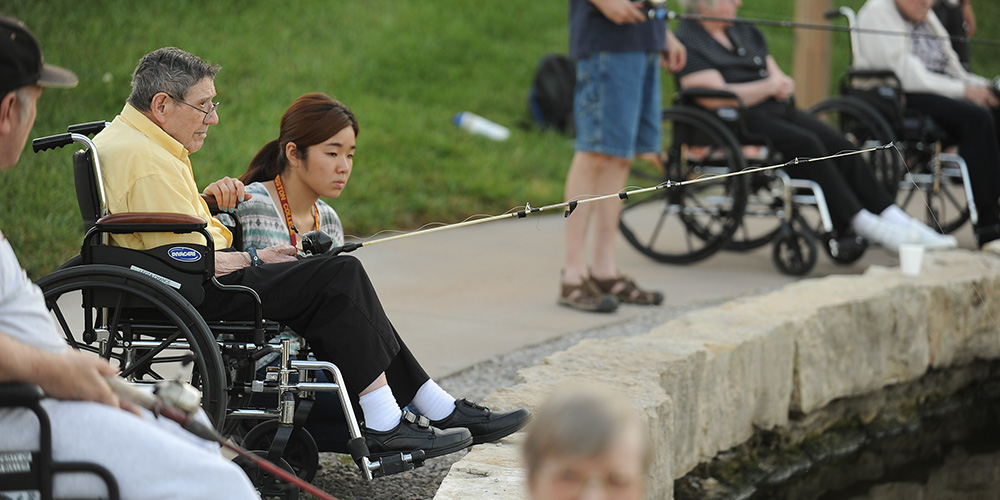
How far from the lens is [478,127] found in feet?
25.2

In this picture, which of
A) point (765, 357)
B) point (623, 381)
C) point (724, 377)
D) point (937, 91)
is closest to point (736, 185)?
point (937, 91)

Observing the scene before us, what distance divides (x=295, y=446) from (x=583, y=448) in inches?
58.5

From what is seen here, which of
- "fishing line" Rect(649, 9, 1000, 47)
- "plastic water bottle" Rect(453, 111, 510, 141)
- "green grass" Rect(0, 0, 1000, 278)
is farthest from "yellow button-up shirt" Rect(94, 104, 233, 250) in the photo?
"plastic water bottle" Rect(453, 111, 510, 141)

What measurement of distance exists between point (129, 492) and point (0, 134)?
21.4 inches

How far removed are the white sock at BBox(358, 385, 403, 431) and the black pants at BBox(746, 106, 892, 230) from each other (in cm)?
311

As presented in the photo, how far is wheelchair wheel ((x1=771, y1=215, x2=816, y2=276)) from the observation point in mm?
5418

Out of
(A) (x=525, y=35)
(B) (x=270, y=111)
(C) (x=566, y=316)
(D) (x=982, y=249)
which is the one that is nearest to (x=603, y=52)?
(C) (x=566, y=316)

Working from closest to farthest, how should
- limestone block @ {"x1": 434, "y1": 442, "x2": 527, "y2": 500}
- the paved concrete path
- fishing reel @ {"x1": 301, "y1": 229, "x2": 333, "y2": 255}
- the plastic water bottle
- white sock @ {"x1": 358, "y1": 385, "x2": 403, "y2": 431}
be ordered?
limestone block @ {"x1": 434, "y1": 442, "x2": 527, "y2": 500}, white sock @ {"x1": 358, "y1": 385, "x2": 403, "y2": 431}, fishing reel @ {"x1": 301, "y1": 229, "x2": 333, "y2": 255}, the paved concrete path, the plastic water bottle

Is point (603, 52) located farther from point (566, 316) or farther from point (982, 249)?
point (982, 249)

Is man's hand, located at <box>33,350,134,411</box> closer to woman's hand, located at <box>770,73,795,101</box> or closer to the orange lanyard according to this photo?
the orange lanyard

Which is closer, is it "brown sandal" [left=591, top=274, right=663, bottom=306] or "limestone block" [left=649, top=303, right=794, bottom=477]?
"limestone block" [left=649, top=303, right=794, bottom=477]

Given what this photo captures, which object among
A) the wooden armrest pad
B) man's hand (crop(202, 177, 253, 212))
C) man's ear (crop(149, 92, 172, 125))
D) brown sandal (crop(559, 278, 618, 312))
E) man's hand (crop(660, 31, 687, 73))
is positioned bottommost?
brown sandal (crop(559, 278, 618, 312))

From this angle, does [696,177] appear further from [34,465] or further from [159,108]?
[34,465]

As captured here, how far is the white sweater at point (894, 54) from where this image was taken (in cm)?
585
